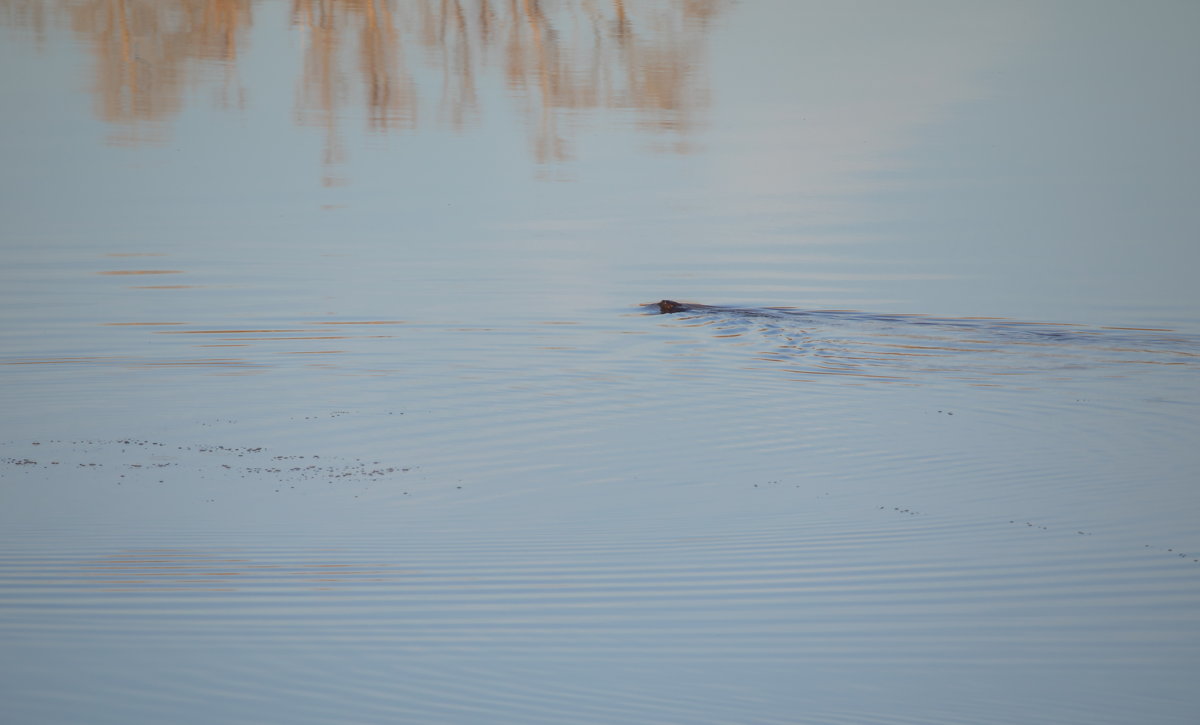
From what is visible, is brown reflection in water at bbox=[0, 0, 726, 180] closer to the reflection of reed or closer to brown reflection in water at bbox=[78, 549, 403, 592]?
the reflection of reed

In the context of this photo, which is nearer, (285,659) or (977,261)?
(285,659)

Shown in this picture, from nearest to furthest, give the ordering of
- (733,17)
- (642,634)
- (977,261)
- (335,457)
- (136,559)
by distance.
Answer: (642,634), (136,559), (335,457), (977,261), (733,17)

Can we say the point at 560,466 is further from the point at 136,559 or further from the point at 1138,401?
the point at 1138,401

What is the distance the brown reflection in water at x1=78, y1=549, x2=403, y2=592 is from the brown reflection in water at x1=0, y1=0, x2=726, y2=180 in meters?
7.34

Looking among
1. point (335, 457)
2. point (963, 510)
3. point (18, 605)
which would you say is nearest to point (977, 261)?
point (963, 510)

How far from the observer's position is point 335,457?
5.52 meters

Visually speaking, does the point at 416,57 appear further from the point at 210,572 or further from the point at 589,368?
the point at 210,572

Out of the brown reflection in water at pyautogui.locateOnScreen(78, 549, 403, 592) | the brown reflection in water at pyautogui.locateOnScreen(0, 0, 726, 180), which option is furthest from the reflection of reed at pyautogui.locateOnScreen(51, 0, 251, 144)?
the brown reflection in water at pyautogui.locateOnScreen(78, 549, 403, 592)

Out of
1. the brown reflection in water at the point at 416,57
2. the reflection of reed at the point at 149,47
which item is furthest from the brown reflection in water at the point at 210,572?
the reflection of reed at the point at 149,47

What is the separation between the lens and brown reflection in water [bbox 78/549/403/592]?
416 centimetres

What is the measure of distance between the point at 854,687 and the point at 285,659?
1782mm

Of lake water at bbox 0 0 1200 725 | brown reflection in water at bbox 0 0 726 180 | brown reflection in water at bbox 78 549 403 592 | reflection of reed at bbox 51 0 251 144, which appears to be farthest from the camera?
brown reflection in water at bbox 0 0 726 180

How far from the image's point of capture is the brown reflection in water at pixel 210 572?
4164mm

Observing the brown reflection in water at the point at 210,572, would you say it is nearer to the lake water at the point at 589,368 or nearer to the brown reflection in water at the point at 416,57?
A: the lake water at the point at 589,368
